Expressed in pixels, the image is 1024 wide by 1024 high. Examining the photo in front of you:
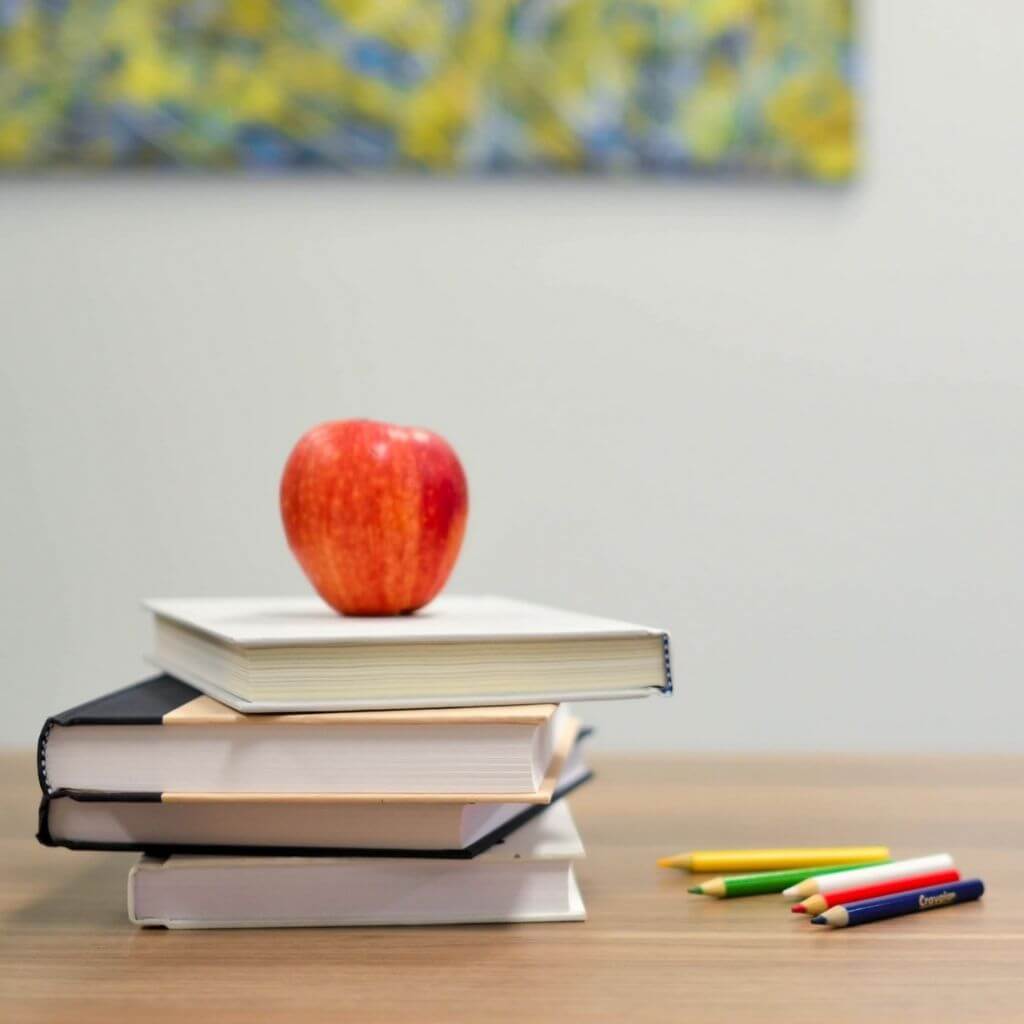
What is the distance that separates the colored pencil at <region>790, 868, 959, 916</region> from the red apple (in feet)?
0.92

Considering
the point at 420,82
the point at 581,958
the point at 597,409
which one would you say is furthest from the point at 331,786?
the point at 420,82

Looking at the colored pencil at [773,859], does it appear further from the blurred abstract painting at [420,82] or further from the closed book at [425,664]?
the blurred abstract painting at [420,82]

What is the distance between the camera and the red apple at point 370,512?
702 millimetres

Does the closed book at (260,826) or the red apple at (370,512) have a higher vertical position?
the red apple at (370,512)

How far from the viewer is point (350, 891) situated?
53 cm

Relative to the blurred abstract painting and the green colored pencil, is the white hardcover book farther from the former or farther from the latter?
the blurred abstract painting

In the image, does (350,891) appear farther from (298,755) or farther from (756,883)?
(756,883)

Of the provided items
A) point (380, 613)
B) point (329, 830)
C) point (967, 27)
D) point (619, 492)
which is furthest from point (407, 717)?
point (967, 27)

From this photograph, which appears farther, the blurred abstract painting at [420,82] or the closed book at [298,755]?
the blurred abstract painting at [420,82]

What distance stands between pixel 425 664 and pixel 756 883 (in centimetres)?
18

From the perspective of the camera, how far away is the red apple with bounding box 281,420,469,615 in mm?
702

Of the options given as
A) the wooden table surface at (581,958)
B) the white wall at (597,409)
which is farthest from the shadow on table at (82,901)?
the white wall at (597,409)

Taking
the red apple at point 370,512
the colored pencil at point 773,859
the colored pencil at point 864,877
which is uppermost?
the red apple at point 370,512

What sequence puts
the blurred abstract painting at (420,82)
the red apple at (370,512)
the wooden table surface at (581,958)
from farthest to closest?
the blurred abstract painting at (420,82) < the red apple at (370,512) < the wooden table surface at (581,958)
